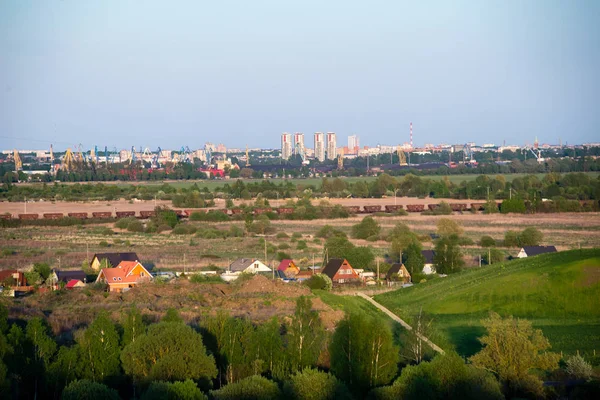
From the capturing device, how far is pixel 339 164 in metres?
129

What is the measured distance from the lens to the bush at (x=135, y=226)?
44.4 meters

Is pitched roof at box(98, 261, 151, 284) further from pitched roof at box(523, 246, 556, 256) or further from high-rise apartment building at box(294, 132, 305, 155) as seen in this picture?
high-rise apartment building at box(294, 132, 305, 155)

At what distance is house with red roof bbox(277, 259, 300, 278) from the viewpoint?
26.5 metres

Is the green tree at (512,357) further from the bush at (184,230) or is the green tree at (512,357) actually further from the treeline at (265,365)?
the bush at (184,230)

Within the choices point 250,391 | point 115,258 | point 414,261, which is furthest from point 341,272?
point 250,391

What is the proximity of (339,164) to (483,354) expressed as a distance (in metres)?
115

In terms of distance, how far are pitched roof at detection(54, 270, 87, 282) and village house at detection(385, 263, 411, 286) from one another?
8781 mm

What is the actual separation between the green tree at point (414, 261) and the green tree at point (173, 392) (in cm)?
1553

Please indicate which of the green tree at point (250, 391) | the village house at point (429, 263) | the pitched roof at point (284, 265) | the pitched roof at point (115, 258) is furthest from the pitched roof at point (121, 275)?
the green tree at point (250, 391)

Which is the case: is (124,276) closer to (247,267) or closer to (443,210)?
(247,267)

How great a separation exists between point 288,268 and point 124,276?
5.22 meters

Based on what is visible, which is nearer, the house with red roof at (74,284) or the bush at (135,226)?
the house with red roof at (74,284)

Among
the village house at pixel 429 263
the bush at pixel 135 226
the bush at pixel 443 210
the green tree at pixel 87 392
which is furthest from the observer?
the bush at pixel 443 210

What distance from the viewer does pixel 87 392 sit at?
11.8m
